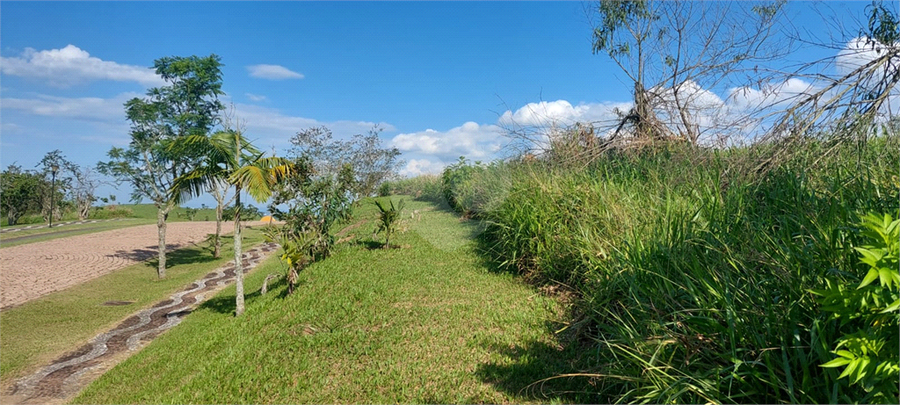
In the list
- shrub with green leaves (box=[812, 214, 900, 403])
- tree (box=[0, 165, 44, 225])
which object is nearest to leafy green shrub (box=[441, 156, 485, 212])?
shrub with green leaves (box=[812, 214, 900, 403])

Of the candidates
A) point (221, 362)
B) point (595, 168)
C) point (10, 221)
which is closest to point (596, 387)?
point (221, 362)

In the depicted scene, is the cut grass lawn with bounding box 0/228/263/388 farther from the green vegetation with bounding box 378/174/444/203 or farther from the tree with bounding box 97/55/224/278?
the green vegetation with bounding box 378/174/444/203

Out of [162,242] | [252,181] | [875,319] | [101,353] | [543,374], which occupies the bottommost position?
[101,353]

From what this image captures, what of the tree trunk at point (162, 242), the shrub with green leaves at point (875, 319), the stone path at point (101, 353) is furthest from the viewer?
the tree trunk at point (162, 242)

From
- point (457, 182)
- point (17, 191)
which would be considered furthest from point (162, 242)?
point (17, 191)

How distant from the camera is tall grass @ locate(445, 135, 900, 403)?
2.63 meters

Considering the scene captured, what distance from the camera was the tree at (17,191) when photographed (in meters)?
25.5

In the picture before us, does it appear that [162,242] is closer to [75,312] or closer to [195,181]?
[75,312]

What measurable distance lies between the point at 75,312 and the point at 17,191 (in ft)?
74.0

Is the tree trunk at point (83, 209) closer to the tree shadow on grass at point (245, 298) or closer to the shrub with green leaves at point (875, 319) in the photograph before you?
the tree shadow on grass at point (245, 298)

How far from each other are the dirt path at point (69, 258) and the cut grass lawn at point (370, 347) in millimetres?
5092

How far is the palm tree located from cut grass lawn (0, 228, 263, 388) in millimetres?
2621

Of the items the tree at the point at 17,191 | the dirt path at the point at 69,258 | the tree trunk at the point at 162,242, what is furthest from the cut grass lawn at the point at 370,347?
the tree at the point at 17,191

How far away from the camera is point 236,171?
24.7ft
